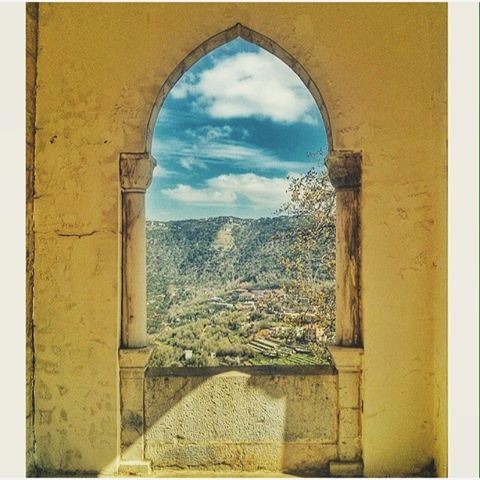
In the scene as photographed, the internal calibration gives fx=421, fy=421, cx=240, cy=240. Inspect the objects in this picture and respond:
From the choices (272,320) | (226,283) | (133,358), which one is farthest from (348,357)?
(226,283)

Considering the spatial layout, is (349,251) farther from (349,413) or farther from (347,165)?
(349,413)

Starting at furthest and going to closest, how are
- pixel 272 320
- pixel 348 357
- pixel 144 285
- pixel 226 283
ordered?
1. pixel 226 283
2. pixel 272 320
3. pixel 144 285
4. pixel 348 357

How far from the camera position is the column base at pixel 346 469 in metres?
2.79

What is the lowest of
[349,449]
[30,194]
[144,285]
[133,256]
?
[349,449]

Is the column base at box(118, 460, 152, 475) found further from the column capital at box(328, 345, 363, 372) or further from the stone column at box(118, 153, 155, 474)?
the column capital at box(328, 345, 363, 372)

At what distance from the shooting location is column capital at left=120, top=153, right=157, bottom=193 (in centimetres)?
283

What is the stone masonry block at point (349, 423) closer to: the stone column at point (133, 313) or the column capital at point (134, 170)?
the stone column at point (133, 313)

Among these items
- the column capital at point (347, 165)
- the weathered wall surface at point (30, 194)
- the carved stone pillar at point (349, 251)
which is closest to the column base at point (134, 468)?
the weathered wall surface at point (30, 194)

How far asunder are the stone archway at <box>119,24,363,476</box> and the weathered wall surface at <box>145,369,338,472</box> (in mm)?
79

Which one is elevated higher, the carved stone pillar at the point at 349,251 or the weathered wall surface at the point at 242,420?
the carved stone pillar at the point at 349,251

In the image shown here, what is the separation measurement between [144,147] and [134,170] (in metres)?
0.17

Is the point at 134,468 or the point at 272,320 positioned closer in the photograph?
the point at 134,468

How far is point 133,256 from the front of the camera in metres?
2.88

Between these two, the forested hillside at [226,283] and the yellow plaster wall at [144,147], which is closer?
the yellow plaster wall at [144,147]
